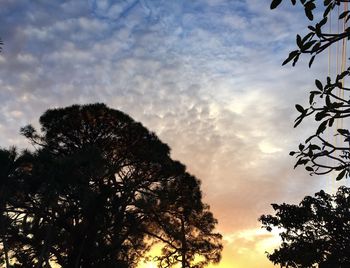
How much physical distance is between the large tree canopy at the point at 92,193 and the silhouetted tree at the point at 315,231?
7752 mm

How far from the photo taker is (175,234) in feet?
82.1

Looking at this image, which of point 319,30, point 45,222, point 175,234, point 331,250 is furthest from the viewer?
point 175,234

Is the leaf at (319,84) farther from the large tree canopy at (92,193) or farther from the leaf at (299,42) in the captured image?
the large tree canopy at (92,193)

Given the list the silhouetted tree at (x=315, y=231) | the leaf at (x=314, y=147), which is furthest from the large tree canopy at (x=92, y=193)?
the leaf at (x=314, y=147)

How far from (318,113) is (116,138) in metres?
21.5

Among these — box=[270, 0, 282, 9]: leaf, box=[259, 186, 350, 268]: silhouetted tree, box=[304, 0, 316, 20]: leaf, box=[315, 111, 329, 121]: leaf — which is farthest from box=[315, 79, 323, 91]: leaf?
box=[259, 186, 350, 268]: silhouetted tree

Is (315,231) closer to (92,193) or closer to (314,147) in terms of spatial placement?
(92,193)

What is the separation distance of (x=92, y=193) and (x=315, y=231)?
34.5 ft

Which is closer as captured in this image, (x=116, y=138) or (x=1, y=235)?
(x=1, y=235)

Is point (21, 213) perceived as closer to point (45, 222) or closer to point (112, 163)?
point (45, 222)

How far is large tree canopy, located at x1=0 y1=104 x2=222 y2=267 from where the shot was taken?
66.0 ft

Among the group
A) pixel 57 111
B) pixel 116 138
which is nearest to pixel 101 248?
pixel 116 138

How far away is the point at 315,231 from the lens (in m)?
17.2

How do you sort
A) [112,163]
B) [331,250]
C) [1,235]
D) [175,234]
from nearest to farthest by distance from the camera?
[331,250]
[1,235]
[112,163]
[175,234]
